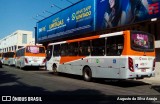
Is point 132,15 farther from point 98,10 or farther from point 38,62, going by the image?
point 38,62

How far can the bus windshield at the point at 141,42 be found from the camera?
45.3 ft

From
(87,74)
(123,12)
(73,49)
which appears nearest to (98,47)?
(87,74)

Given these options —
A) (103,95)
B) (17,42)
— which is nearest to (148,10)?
(103,95)

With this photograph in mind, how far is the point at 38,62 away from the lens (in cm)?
2897

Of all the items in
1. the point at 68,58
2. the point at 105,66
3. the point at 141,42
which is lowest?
the point at 105,66

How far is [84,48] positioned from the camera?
1720cm

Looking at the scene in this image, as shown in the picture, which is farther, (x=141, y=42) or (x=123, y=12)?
(x=123, y=12)

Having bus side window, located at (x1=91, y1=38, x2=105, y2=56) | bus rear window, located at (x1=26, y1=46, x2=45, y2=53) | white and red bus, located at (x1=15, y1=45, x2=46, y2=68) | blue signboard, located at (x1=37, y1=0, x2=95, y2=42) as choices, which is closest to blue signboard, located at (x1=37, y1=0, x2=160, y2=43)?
blue signboard, located at (x1=37, y1=0, x2=95, y2=42)

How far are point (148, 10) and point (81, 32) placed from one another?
11230 mm

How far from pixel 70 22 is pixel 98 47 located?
17.3 meters

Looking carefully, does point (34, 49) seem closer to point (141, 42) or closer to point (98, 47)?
point (98, 47)

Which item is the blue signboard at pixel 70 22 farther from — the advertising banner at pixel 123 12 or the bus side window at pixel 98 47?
the bus side window at pixel 98 47

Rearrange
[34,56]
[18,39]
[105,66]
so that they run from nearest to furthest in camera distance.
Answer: [105,66] → [34,56] → [18,39]

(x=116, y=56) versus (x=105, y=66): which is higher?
(x=116, y=56)
